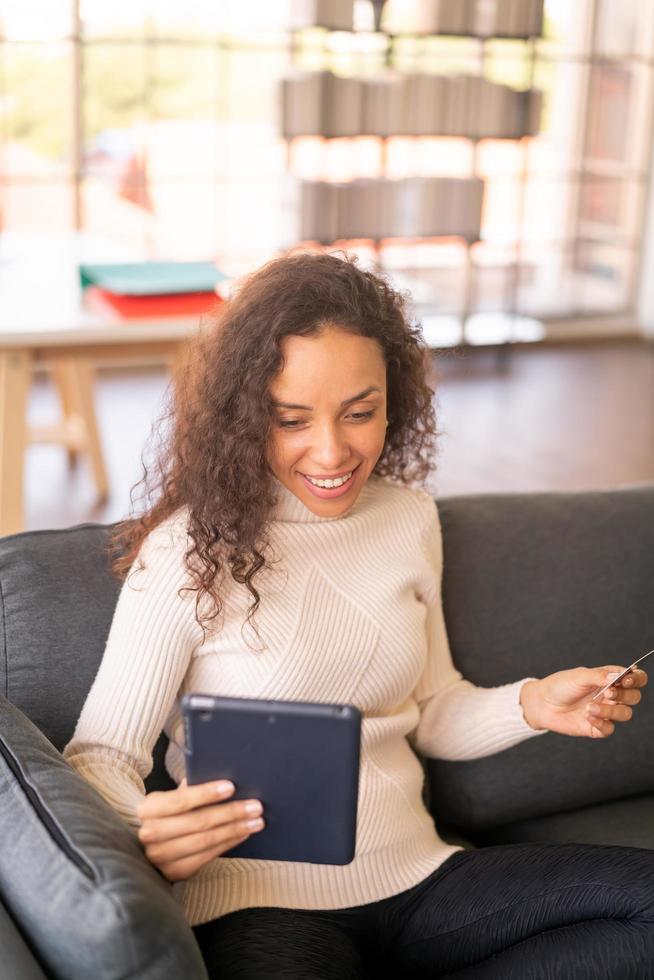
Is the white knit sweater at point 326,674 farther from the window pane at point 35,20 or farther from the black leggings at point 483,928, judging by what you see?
the window pane at point 35,20

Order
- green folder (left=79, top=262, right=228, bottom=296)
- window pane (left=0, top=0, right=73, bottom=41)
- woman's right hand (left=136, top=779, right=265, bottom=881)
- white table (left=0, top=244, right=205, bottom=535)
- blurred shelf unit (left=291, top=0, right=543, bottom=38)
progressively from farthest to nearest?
blurred shelf unit (left=291, top=0, right=543, bottom=38), window pane (left=0, top=0, right=73, bottom=41), green folder (left=79, top=262, right=228, bottom=296), white table (left=0, top=244, right=205, bottom=535), woman's right hand (left=136, top=779, right=265, bottom=881)

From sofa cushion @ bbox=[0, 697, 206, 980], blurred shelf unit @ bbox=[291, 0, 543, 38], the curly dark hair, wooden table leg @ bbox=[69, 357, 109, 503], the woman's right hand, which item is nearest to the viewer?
sofa cushion @ bbox=[0, 697, 206, 980]

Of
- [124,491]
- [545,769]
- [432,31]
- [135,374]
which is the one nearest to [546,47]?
[432,31]

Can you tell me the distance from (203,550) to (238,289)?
0.33 meters

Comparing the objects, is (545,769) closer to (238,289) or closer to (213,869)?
(213,869)

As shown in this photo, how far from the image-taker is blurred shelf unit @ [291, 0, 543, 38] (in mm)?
5336

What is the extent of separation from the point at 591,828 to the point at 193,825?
0.79 m

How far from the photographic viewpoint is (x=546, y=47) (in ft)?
20.6

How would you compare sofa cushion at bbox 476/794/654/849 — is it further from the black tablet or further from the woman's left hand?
the black tablet

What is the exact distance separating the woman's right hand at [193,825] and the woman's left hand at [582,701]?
48 centimetres

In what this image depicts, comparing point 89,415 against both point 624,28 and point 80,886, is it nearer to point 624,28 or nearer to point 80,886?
point 80,886

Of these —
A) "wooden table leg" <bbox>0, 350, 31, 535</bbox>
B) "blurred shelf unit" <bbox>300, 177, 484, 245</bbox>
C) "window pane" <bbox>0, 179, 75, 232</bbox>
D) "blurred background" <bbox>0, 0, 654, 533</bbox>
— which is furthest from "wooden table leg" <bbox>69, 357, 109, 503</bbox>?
"blurred shelf unit" <bbox>300, 177, 484, 245</bbox>

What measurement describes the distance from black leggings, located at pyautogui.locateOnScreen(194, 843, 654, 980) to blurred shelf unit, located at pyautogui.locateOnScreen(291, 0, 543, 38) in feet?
14.9

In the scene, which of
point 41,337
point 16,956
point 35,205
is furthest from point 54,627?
point 35,205
